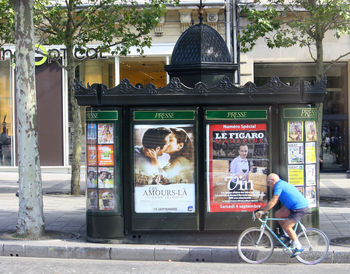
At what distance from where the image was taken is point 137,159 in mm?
9227

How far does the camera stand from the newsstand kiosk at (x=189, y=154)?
9.11 meters

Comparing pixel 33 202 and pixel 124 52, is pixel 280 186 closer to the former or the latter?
pixel 33 202

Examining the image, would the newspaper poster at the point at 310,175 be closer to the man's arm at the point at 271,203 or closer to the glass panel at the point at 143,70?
the man's arm at the point at 271,203

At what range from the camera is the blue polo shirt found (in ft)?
27.2

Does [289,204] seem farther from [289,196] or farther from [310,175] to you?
[310,175]

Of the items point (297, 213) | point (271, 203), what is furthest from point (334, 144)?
point (271, 203)

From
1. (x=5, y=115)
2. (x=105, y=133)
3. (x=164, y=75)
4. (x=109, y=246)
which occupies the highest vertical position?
(x=164, y=75)

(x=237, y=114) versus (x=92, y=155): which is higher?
(x=237, y=114)

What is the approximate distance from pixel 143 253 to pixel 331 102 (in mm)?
12684

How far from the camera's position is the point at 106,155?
30.4 feet

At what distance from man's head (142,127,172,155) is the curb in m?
1.53

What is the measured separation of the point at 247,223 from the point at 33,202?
3.51 m

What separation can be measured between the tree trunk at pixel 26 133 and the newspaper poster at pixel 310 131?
4419 millimetres

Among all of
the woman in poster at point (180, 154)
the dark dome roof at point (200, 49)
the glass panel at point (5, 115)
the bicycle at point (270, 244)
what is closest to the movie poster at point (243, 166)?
the woman in poster at point (180, 154)
